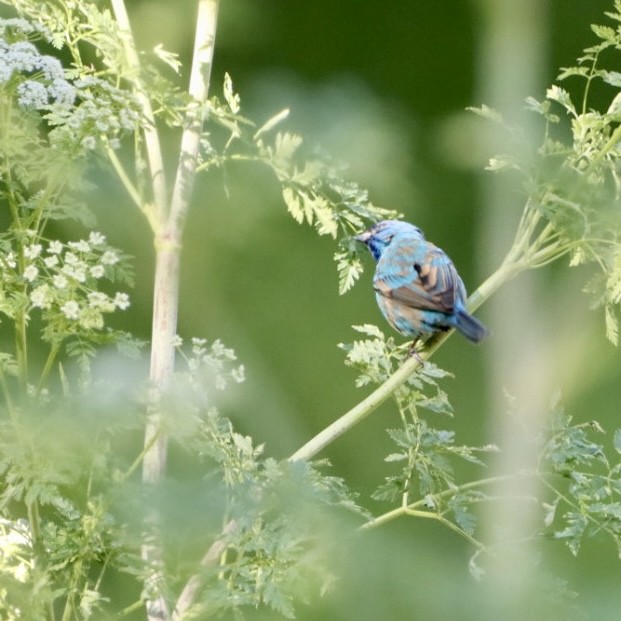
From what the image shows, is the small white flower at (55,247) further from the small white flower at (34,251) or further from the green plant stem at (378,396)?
the green plant stem at (378,396)

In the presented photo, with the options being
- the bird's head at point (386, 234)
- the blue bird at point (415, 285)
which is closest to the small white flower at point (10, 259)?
the blue bird at point (415, 285)

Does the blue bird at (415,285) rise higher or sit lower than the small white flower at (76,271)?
lower

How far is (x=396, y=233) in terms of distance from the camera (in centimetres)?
235

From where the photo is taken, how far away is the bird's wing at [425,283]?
2.04 m

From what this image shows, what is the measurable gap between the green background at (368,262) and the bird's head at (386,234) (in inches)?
10.5

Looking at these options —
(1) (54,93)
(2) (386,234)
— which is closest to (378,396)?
(1) (54,93)

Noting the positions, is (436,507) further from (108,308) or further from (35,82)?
(35,82)

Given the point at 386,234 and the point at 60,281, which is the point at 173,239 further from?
the point at 386,234

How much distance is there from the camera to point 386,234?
2.36 m

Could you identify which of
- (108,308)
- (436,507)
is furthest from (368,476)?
(108,308)

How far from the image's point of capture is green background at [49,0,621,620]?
1.26 feet

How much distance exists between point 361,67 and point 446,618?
1950 mm

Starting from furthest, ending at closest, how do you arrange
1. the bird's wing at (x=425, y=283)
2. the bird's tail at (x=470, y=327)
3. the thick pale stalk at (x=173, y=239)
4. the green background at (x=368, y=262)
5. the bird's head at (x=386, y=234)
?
1. the bird's head at (x=386, y=234)
2. the bird's wing at (x=425, y=283)
3. the bird's tail at (x=470, y=327)
4. the thick pale stalk at (x=173, y=239)
5. the green background at (x=368, y=262)

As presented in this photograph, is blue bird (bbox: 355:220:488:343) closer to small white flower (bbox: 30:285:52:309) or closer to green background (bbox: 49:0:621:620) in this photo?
green background (bbox: 49:0:621:620)
